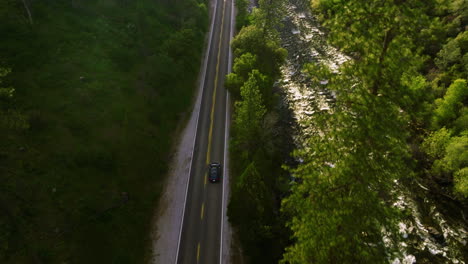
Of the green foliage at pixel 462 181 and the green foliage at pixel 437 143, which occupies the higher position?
the green foliage at pixel 437 143

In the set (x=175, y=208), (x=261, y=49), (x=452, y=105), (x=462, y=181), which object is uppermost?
(x=261, y=49)

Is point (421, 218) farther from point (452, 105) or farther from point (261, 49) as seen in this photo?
point (261, 49)

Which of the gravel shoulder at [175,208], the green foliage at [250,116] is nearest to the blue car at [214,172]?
the gravel shoulder at [175,208]

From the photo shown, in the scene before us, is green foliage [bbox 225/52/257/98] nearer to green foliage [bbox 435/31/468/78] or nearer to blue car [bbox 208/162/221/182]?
blue car [bbox 208/162/221/182]

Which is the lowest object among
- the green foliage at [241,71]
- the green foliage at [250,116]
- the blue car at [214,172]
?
the blue car at [214,172]

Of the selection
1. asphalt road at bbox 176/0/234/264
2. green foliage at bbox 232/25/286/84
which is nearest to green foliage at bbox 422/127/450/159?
green foliage at bbox 232/25/286/84

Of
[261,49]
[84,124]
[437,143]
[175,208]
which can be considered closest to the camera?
[175,208]

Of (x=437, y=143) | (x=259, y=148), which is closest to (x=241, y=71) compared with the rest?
(x=259, y=148)

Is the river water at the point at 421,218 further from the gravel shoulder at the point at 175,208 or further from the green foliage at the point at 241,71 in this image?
the gravel shoulder at the point at 175,208
